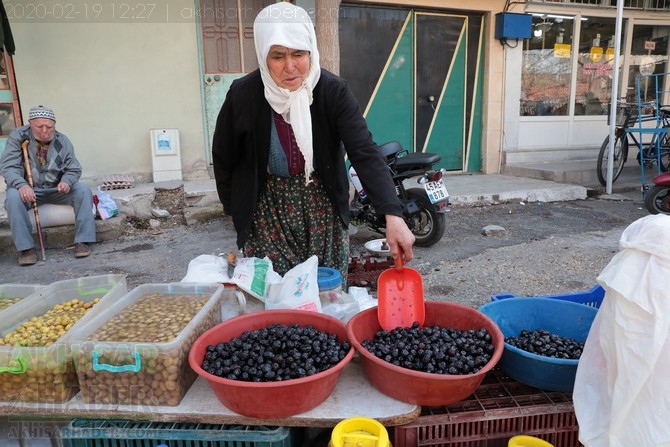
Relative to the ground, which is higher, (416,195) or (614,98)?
(614,98)

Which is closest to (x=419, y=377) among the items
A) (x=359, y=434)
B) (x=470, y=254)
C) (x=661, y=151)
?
(x=359, y=434)

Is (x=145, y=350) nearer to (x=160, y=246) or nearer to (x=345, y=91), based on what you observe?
(x=345, y=91)

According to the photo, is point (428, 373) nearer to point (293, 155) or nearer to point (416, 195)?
point (293, 155)

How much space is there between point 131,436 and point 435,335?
0.99m

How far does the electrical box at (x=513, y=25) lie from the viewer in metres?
7.33

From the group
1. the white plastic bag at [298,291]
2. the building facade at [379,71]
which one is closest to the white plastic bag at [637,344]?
the white plastic bag at [298,291]

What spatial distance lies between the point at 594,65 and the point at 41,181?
28.4ft

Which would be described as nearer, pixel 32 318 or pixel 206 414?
pixel 206 414

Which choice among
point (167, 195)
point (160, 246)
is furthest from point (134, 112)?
point (160, 246)

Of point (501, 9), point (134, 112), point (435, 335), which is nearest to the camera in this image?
point (435, 335)

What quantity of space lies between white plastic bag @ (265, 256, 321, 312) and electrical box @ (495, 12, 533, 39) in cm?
673

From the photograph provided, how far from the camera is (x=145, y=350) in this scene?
1438 millimetres

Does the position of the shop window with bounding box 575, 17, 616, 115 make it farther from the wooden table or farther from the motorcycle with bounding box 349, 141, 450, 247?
the wooden table

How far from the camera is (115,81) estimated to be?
19.8ft
